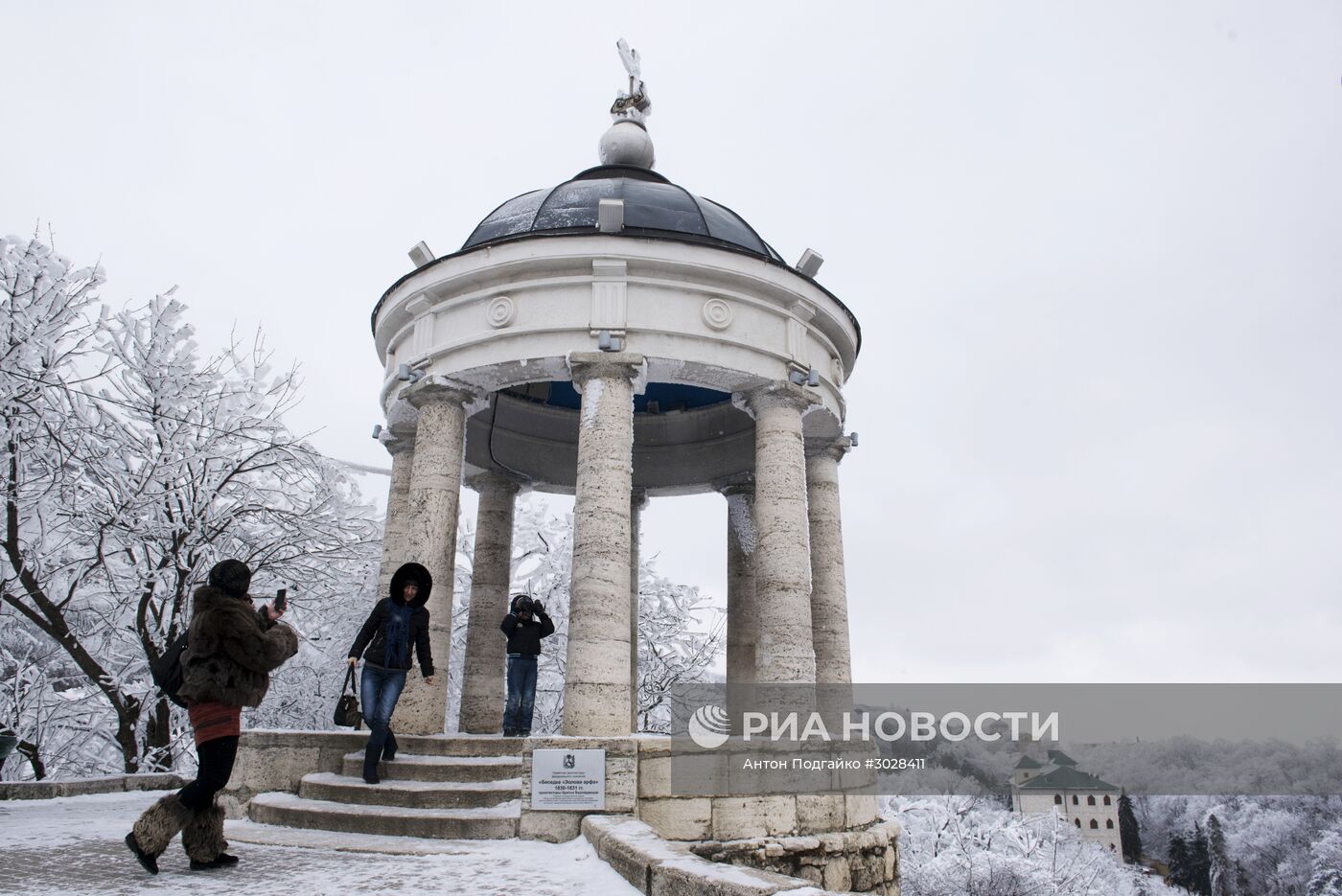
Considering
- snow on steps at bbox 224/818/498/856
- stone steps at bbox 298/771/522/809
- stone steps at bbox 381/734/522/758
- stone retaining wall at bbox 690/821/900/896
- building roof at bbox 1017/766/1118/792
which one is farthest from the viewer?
building roof at bbox 1017/766/1118/792

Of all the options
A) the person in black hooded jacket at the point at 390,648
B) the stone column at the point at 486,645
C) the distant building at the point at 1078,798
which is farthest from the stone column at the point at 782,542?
the distant building at the point at 1078,798

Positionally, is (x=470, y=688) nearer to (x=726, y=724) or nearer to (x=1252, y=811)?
(x=726, y=724)

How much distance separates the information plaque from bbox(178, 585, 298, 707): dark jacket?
9.14 feet

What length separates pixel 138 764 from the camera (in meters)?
13.1

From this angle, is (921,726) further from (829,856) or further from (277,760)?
(277,760)

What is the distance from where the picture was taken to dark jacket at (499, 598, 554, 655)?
38.5 ft

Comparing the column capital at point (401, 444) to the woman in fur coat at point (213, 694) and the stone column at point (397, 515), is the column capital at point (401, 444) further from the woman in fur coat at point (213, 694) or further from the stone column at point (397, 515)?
the woman in fur coat at point (213, 694)

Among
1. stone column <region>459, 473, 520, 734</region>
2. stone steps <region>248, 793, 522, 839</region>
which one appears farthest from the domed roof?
stone steps <region>248, 793, 522, 839</region>

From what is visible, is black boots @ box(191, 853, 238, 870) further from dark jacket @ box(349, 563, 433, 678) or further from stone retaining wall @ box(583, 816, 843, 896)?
dark jacket @ box(349, 563, 433, 678)

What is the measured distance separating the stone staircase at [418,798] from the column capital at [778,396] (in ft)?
18.9

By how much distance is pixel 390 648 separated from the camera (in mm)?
9117

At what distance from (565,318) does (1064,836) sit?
35.1 metres

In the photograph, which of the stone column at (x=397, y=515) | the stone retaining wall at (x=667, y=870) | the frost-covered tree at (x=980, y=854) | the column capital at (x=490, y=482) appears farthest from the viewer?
the frost-covered tree at (x=980, y=854)

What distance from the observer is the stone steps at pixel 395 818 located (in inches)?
321
